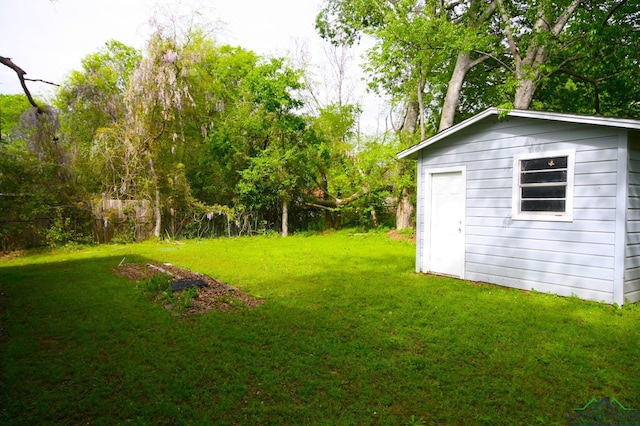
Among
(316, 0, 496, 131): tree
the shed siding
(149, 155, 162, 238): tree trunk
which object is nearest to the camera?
the shed siding

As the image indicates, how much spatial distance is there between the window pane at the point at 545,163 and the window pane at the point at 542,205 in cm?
55

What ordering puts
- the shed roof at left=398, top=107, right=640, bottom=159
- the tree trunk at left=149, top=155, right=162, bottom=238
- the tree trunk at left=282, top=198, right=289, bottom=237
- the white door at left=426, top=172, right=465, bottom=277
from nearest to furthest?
the shed roof at left=398, top=107, right=640, bottom=159, the white door at left=426, top=172, right=465, bottom=277, the tree trunk at left=149, top=155, right=162, bottom=238, the tree trunk at left=282, top=198, right=289, bottom=237

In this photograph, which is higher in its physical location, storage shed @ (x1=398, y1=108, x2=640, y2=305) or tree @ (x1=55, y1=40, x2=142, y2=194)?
tree @ (x1=55, y1=40, x2=142, y2=194)

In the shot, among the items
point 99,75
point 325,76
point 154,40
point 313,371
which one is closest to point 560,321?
point 313,371

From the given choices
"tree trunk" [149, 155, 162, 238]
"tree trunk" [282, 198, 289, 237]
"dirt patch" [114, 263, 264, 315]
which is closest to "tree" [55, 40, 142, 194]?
"tree trunk" [149, 155, 162, 238]

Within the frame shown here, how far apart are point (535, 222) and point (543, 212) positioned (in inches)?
8.0

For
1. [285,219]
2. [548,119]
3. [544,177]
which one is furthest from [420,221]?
[285,219]

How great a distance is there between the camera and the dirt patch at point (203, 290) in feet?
17.3

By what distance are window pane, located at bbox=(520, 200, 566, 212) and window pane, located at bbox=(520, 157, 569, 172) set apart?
1.80 ft

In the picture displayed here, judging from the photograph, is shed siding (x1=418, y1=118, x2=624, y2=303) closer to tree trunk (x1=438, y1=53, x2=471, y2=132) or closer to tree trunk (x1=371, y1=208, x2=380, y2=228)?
tree trunk (x1=438, y1=53, x2=471, y2=132)

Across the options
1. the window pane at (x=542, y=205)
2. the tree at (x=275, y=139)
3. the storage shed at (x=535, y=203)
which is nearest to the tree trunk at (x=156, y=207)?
the tree at (x=275, y=139)

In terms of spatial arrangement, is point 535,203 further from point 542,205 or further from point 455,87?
point 455,87

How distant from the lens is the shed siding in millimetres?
5188

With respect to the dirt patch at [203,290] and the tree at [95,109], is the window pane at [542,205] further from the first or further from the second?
the tree at [95,109]
